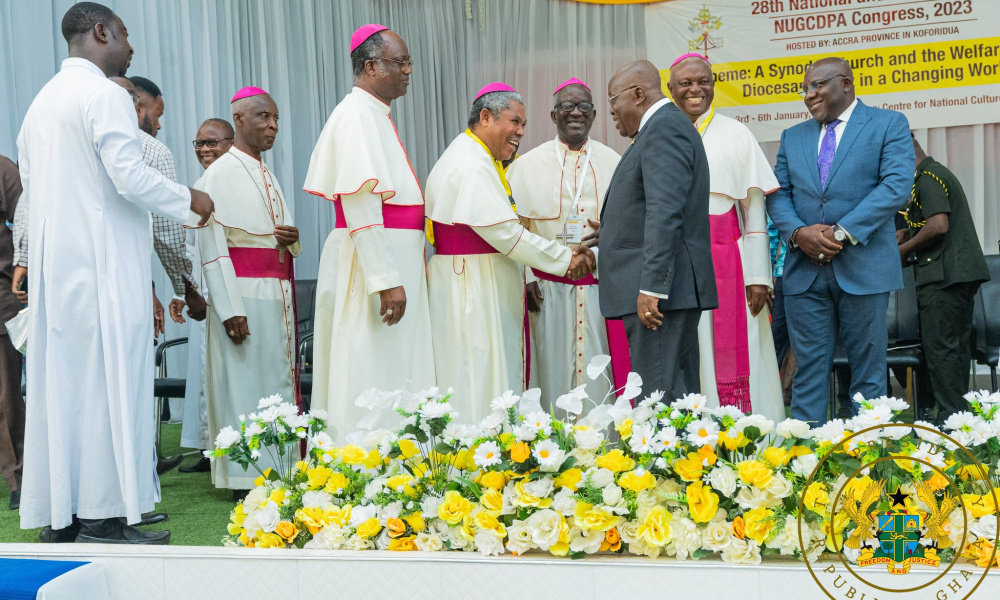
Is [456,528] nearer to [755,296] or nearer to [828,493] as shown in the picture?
[828,493]

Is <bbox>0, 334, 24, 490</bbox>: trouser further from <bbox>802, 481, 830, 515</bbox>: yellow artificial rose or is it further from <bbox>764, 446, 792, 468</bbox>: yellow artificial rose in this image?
<bbox>802, 481, 830, 515</bbox>: yellow artificial rose

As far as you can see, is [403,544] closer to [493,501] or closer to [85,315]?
[493,501]

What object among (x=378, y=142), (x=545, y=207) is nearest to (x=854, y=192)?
(x=545, y=207)

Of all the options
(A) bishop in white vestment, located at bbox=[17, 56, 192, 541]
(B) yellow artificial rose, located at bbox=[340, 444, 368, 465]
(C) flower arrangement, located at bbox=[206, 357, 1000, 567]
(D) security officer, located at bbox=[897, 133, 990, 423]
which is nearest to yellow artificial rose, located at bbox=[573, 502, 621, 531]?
(C) flower arrangement, located at bbox=[206, 357, 1000, 567]

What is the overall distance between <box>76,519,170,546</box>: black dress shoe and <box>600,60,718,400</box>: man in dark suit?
1.78 metres

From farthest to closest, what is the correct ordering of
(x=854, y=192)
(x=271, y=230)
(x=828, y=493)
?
(x=271, y=230) → (x=854, y=192) → (x=828, y=493)

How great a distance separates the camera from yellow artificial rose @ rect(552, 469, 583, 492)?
2.41 meters

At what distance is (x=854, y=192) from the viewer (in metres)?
4.13

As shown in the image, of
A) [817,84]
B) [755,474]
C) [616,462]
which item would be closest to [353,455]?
[616,462]

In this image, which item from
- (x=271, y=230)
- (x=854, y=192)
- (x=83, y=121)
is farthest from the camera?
(x=271, y=230)

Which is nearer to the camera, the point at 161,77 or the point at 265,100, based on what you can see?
the point at 265,100

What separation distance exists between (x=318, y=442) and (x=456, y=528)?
0.55 meters

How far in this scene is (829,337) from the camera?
4.23 m

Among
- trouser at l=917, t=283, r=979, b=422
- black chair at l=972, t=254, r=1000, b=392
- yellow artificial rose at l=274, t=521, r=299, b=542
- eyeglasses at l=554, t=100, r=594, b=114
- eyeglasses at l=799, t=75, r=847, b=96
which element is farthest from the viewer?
black chair at l=972, t=254, r=1000, b=392
